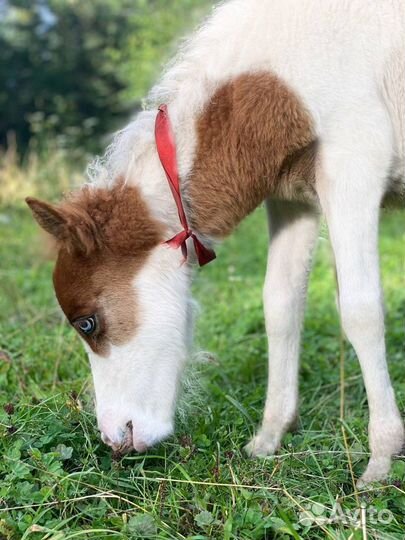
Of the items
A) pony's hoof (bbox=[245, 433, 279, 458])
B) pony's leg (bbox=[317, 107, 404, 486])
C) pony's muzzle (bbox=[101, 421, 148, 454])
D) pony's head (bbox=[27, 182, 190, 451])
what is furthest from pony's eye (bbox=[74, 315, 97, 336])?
pony's leg (bbox=[317, 107, 404, 486])

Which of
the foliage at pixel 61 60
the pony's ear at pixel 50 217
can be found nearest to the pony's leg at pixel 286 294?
the pony's ear at pixel 50 217

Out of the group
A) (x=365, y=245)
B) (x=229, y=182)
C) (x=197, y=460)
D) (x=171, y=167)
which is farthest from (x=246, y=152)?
(x=197, y=460)

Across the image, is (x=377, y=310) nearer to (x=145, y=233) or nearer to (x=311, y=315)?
(x=145, y=233)

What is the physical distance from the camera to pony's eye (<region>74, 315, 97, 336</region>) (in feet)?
9.37

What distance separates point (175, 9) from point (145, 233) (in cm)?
1485

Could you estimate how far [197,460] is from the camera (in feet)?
8.84

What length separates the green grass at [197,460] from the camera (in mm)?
2236

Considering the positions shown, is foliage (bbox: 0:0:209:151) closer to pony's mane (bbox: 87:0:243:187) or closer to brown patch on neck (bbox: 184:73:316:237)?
pony's mane (bbox: 87:0:243:187)

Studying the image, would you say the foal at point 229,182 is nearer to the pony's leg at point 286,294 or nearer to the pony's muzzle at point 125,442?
the pony's muzzle at point 125,442

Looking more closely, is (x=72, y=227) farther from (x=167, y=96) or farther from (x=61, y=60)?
(x=61, y=60)

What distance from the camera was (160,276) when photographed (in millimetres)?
2895

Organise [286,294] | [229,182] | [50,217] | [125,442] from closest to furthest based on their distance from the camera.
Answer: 1. [50,217]
2. [125,442]
3. [229,182]
4. [286,294]

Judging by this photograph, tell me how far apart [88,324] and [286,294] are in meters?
0.98

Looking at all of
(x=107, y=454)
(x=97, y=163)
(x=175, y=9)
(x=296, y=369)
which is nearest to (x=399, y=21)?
(x=97, y=163)
